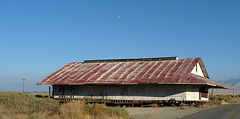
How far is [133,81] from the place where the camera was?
2936 centimetres

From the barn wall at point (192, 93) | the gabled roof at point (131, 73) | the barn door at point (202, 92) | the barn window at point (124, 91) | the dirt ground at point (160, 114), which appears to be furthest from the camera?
Answer: the barn door at point (202, 92)

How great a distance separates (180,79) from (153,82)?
9.11 ft

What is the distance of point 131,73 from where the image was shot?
106 feet

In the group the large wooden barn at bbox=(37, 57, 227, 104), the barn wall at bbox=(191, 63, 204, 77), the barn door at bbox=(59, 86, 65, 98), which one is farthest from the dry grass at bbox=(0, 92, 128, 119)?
the barn wall at bbox=(191, 63, 204, 77)

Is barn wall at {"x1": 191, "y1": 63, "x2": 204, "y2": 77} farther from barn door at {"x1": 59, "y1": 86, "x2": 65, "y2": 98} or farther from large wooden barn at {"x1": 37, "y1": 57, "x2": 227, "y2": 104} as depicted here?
barn door at {"x1": 59, "y1": 86, "x2": 65, "y2": 98}

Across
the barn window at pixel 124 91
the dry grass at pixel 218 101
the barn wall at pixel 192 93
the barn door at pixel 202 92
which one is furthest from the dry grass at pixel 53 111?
the barn door at pixel 202 92

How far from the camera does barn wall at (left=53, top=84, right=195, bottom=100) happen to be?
28078 mm

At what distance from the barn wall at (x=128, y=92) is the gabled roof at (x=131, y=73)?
94 cm

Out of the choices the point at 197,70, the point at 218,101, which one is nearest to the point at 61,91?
the point at 197,70

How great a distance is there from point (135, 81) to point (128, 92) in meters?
1.86

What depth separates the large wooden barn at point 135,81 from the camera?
92.1 feet

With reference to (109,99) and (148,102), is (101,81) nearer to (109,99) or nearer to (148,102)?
(109,99)

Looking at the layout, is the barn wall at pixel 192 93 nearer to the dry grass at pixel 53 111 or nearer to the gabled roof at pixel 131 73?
the gabled roof at pixel 131 73

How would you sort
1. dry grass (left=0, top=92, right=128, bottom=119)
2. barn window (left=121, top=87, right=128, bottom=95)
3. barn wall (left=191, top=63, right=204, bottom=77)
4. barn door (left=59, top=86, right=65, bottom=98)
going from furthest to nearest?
barn door (left=59, top=86, right=65, bottom=98) → barn wall (left=191, top=63, right=204, bottom=77) → barn window (left=121, top=87, right=128, bottom=95) → dry grass (left=0, top=92, right=128, bottom=119)
